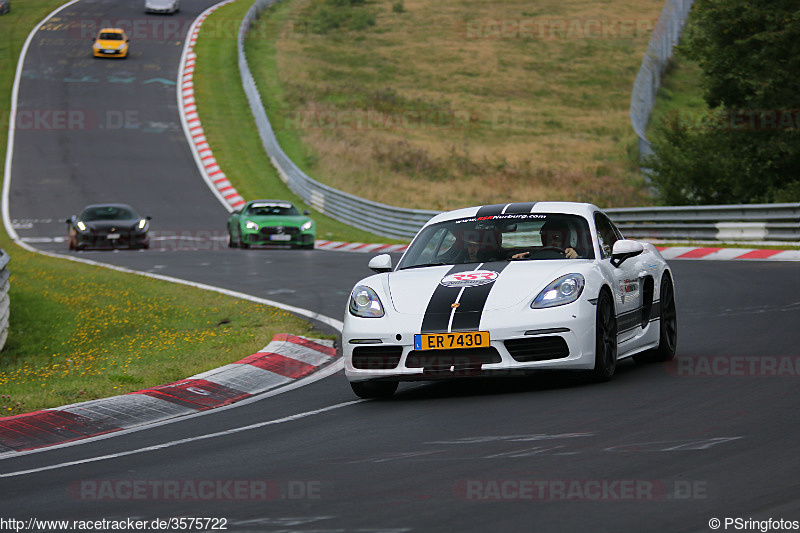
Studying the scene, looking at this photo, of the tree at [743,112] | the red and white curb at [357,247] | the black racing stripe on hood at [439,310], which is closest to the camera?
the black racing stripe on hood at [439,310]

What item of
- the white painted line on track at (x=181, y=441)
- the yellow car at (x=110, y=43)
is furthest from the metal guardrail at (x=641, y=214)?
the white painted line on track at (x=181, y=441)

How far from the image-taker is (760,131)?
26375 millimetres

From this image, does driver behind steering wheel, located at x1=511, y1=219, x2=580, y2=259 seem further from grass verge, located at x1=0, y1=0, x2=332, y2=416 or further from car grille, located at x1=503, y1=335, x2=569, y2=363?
grass verge, located at x1=0, y1=0, x2=332, y2=416

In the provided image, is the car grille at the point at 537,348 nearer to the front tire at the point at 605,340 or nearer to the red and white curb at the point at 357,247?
the front tire at the point at 605,340

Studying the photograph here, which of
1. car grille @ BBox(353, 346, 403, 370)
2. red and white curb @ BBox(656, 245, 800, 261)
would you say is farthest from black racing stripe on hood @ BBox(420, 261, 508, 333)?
red and white curb @ BBox(656, 245, 800, 261)

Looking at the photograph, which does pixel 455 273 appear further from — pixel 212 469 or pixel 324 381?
pixel 212 469

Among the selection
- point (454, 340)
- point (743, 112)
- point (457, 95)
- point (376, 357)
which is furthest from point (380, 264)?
point (457, 95)

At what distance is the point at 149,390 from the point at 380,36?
215 feet

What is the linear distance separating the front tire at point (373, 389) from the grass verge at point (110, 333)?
7.49 ft

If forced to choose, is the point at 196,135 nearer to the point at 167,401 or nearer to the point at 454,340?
the point at 167,401

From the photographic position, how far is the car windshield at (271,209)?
2888 centimetres

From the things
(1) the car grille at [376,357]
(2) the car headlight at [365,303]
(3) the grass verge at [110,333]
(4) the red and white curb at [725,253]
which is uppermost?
(2) the car headlight at [365,303]

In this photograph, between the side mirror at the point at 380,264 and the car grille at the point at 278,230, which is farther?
the car grille at the point at 278,230

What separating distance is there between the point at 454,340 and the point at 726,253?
47.2 feet
